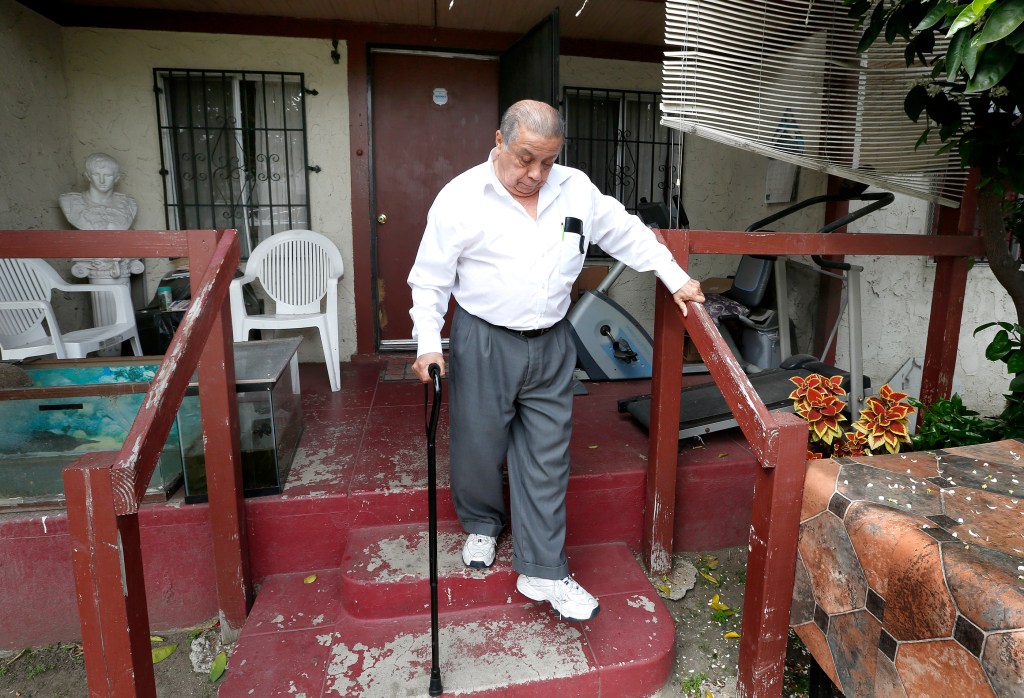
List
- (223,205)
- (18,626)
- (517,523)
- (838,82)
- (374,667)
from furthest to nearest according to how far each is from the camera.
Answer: (223,205)
(838,82)
(18,626)
(517,523)
(374,667)

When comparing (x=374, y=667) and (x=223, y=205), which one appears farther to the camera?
(x=223, y=205)

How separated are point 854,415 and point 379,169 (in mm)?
3529

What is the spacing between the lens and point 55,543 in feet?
7.23

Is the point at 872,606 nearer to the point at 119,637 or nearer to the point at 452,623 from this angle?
the point at 452,623

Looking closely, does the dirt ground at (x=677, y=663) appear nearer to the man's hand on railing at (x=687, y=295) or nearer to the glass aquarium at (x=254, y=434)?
the glass aquarium at (x=254, y=434)

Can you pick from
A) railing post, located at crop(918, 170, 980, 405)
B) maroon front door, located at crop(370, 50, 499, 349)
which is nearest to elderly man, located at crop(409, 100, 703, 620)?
railing post, located at crop(918, 170, 980, 405)

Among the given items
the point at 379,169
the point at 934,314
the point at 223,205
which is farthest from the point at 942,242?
the point at 223,205

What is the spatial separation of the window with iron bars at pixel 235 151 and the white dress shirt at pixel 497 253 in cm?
300

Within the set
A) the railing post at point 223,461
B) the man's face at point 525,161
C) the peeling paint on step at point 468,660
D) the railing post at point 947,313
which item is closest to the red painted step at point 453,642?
the peeling paint on step at point 468,660

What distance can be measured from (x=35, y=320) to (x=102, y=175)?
1.12m

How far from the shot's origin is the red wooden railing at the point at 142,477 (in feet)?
4.03

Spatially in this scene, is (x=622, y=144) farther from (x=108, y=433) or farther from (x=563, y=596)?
(x=108, y=433)

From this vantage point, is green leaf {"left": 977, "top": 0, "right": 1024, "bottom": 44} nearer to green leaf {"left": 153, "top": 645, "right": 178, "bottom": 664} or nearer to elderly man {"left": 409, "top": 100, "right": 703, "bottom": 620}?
elderly man {"left": 409, "top": 100, "right": 703, "bottom": 620}

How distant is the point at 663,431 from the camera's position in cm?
241
